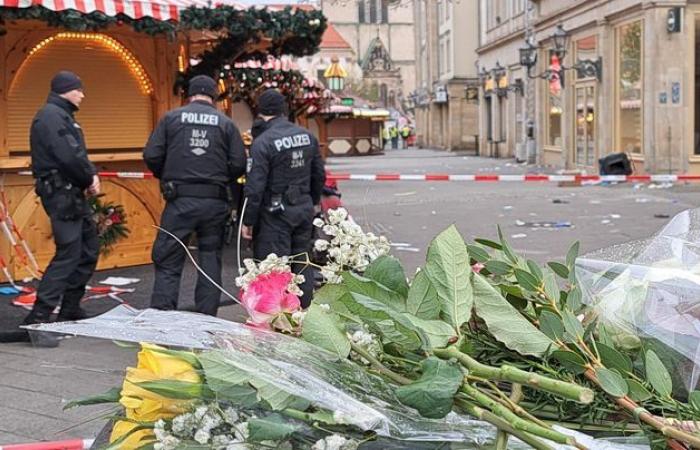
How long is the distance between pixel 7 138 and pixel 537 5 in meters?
26.7

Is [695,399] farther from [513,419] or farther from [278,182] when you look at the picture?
[278,182]

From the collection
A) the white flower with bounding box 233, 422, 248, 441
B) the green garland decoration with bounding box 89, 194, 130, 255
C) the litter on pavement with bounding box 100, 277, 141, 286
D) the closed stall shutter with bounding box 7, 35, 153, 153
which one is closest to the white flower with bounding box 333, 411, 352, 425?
the white flower with bounding box 233, 422, 248, 441

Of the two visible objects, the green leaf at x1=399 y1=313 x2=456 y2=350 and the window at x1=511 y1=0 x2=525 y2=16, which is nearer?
the green leaf at x1=399 y1=313 x2=456 y2=350

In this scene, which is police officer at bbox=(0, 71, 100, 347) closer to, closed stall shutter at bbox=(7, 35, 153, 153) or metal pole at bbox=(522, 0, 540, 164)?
closed stall shutter at bbox=(7, 35, 153, 153)

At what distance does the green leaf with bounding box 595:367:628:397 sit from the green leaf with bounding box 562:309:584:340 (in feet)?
0.35

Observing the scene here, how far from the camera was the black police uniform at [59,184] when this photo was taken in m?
6.66

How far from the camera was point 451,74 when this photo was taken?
178 feet

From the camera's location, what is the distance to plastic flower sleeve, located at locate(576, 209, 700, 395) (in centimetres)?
→ 166

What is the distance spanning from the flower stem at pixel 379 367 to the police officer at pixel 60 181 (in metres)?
5.31

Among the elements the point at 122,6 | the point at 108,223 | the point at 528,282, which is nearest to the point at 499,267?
the point at 528,282

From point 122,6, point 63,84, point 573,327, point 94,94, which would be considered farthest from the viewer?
point 94,94

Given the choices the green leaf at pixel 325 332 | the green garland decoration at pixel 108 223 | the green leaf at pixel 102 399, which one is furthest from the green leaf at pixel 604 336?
the green garland decoration at pixel 108 223

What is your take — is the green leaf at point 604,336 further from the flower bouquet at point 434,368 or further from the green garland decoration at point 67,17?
the green garland decoration at point 67,17

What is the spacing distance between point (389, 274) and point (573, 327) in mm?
361
